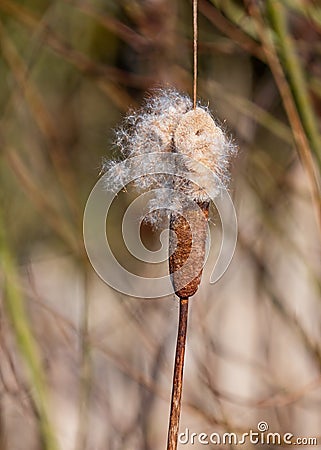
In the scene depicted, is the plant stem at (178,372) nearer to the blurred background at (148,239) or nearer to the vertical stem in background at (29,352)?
the vertical stem in background at (29,352)

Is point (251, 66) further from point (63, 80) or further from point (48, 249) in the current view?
point (48, 249)

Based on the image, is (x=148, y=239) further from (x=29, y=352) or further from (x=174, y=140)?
(x=174, y=140)

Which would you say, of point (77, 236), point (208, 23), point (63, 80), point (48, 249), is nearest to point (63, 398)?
point (48, 249)

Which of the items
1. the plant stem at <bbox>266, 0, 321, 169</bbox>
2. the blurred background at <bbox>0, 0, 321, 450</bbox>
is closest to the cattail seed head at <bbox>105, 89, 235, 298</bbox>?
the plant stem at <bbox>266, 0, 321, 169</bbox>

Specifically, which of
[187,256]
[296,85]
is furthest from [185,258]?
[296,85]

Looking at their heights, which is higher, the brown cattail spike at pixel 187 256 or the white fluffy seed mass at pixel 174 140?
the white fluffy seed mass at pixel 174 140

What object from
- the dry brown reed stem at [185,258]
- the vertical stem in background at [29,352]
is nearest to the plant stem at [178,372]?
the dry brown reed stem at [185,258]
